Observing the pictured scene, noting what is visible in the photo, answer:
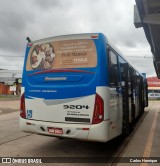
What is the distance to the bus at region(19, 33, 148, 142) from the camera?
6422 millimetres

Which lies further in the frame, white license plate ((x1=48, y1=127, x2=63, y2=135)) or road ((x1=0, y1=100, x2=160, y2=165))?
road ((x1=0, y1=100, x2=160, y2=165))

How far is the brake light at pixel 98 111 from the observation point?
6.35 meters

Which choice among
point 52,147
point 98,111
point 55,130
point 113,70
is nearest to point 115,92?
point 113,70

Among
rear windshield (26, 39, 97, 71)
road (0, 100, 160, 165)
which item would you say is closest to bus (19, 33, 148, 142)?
rear windshield (26, 39, 97, 71)

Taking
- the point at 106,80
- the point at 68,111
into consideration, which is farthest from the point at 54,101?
the point at 106,80

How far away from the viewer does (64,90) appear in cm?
676

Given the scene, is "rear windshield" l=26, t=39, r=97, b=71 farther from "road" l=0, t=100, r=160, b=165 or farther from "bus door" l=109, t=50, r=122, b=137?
"road" l=0, t=100, r=160, b=165

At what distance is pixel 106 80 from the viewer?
6562 mm

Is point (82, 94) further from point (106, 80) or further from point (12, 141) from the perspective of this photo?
point (12, 141)

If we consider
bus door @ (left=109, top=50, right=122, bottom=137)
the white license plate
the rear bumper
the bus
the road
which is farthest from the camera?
the road

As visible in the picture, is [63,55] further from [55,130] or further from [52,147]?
[52,147]

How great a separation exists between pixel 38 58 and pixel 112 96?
2.23m

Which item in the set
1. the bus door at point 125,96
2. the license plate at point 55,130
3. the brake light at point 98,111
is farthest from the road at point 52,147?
the brake light at point 98,111

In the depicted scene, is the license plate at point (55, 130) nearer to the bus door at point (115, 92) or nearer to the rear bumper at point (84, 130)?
the rear bumper at point (84, 130)
